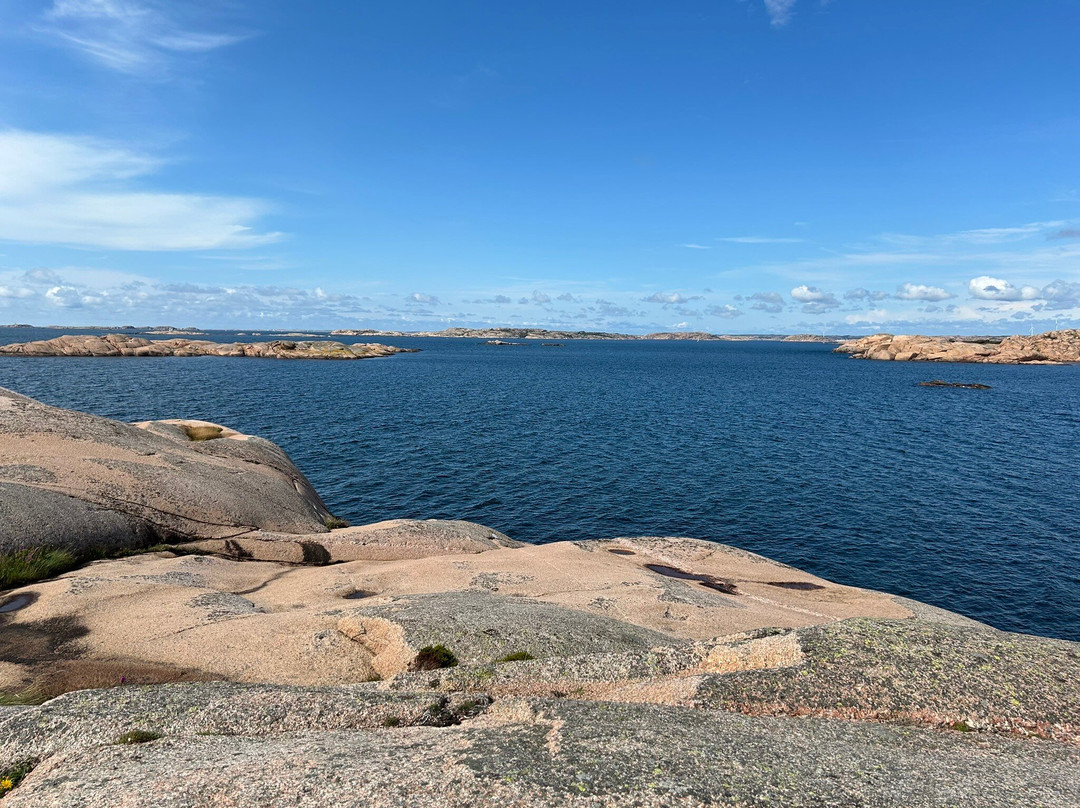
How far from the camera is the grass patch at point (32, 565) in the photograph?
18.5 meters

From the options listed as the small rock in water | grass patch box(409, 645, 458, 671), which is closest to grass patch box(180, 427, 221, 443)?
grass patch box(409, 645, 458, 671)

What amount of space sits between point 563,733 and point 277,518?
24.2m

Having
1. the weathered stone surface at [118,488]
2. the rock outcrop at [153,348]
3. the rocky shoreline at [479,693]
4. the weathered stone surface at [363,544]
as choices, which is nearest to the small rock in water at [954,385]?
the rocky shoreline at [479,693]

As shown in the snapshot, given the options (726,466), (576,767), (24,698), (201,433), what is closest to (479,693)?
(576,767)

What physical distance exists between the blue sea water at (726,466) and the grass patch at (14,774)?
3032cm

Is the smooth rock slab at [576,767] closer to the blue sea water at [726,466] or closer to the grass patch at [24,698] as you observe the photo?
the grass patch at [24,698]

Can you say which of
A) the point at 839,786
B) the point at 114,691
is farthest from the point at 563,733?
the point at 114,691

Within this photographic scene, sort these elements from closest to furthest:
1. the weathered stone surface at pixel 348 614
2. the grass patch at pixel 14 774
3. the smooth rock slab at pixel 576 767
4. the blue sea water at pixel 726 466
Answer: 1. the smooth rock slab at pixel 576 767
2. the grass patch at pixel 14 774
3. the weathered stone surface at pixel 348 614
4. the blue sea water at pixel 726 466

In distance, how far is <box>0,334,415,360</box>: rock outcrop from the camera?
163 m

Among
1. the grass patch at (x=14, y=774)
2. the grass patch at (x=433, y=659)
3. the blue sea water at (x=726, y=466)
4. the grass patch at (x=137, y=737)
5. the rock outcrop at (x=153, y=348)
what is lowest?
the blue sea water at (x=726, y=466)

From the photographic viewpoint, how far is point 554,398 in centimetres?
10550

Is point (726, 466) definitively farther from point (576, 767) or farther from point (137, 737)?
point (137, 737)

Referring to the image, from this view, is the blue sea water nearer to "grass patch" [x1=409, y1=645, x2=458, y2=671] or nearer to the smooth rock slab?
"grass patch" [x1=409, y1=645, x2=458, y2=671]

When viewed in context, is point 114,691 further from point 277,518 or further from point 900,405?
point 900,405
